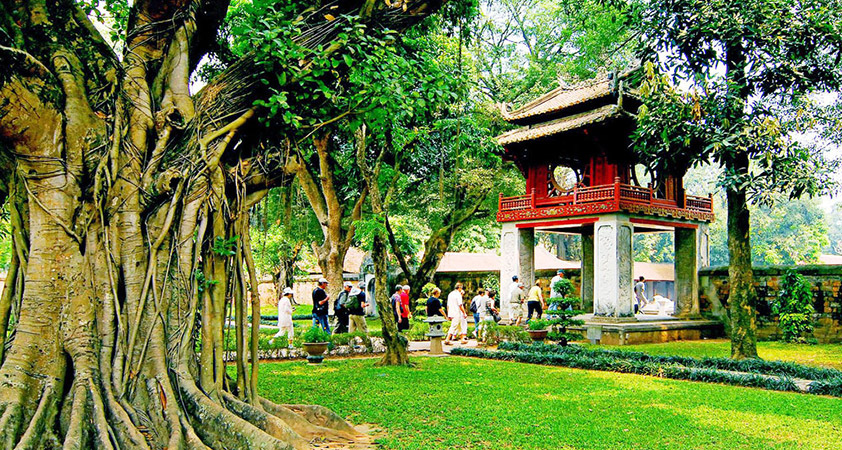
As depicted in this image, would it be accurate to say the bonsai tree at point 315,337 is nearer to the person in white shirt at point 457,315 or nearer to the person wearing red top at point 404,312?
the person wearing red top at point 404,312

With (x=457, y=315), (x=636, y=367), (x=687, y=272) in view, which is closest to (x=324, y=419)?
(x=636, y=367)

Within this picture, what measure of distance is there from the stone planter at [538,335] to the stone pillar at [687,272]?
5450mm

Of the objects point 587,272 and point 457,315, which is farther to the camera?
point 587,272

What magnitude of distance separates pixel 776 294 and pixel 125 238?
15.4m

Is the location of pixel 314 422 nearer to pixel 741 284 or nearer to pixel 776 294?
pixel 741 284

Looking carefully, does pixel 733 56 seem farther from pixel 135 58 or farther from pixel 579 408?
pixel 135 58

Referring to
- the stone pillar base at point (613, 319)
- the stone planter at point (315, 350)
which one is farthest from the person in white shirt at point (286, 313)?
the stone pillar base at point (613, 319)

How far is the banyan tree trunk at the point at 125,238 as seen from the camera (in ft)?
13.6

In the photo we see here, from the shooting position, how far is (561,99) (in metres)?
17.1

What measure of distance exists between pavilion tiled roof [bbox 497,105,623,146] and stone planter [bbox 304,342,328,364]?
334 inches

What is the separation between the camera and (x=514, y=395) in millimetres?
7363

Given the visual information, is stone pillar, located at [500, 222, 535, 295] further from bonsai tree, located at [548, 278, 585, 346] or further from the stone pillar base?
bonsai tree, located at [548, 278, 585, 346]

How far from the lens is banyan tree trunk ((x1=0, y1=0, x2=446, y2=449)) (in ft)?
13.6

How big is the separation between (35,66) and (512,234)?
14.4 m
